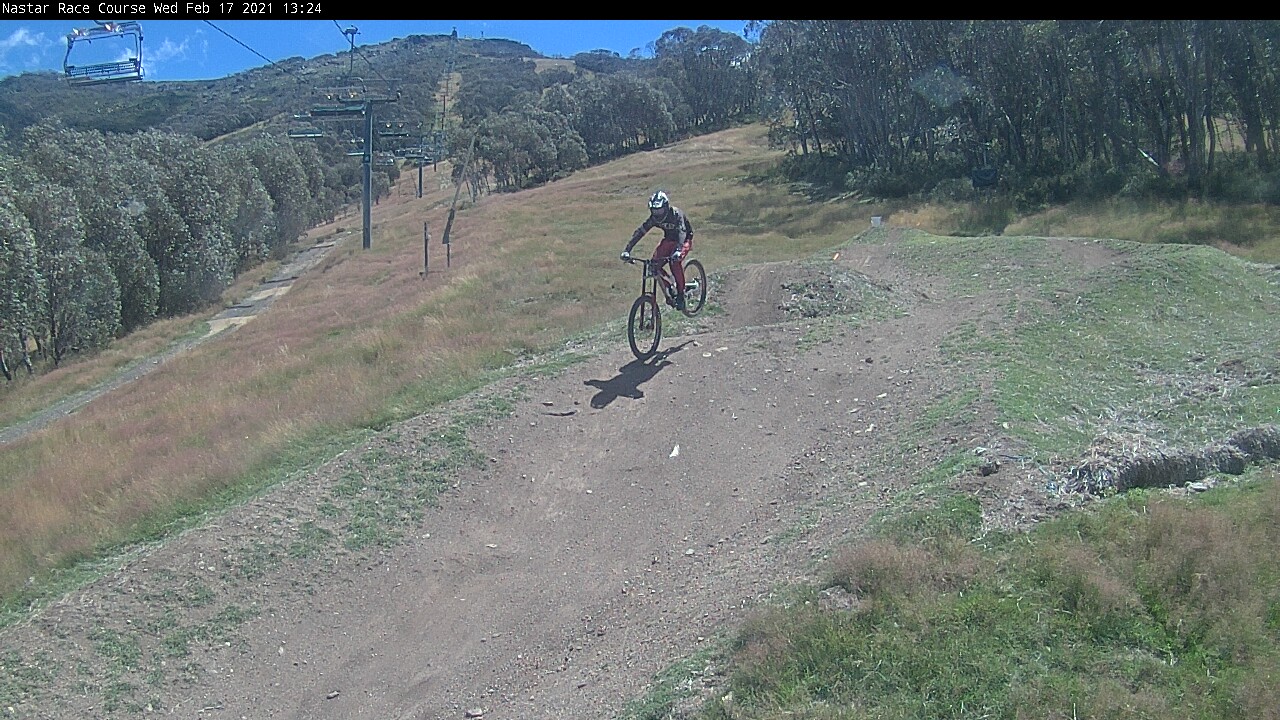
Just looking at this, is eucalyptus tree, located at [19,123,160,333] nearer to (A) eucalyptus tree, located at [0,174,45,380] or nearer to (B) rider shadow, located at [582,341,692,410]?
(A) eucalyptus tree, located at [0,174,45,380]

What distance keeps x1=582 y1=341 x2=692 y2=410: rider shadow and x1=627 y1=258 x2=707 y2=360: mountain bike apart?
188mm

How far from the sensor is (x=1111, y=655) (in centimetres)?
404

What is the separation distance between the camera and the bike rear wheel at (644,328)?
430 inches

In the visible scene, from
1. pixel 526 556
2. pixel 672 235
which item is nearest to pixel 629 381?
pixel 672 235

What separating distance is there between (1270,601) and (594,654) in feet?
11.3

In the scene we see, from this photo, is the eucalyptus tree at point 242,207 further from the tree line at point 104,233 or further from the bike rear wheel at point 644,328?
the bike rear wheel at point 644,328

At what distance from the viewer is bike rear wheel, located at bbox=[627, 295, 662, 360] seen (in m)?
10.9

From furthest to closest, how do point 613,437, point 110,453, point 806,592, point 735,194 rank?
point 735,194
point 110,453
point 613,437
point 806,592

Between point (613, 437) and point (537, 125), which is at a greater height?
point (537, 125)

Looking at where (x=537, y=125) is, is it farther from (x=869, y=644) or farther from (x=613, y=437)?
(x=869, y=644)

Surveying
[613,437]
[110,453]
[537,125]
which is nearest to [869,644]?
[613,437]

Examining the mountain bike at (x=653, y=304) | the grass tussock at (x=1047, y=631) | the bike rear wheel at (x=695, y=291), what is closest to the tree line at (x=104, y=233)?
the bike rear wheel at (x=695, y=291)

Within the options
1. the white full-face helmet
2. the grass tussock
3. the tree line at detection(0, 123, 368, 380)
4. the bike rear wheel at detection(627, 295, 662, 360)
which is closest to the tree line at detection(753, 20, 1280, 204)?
the white full-face helmet

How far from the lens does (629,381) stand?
33.6ft
